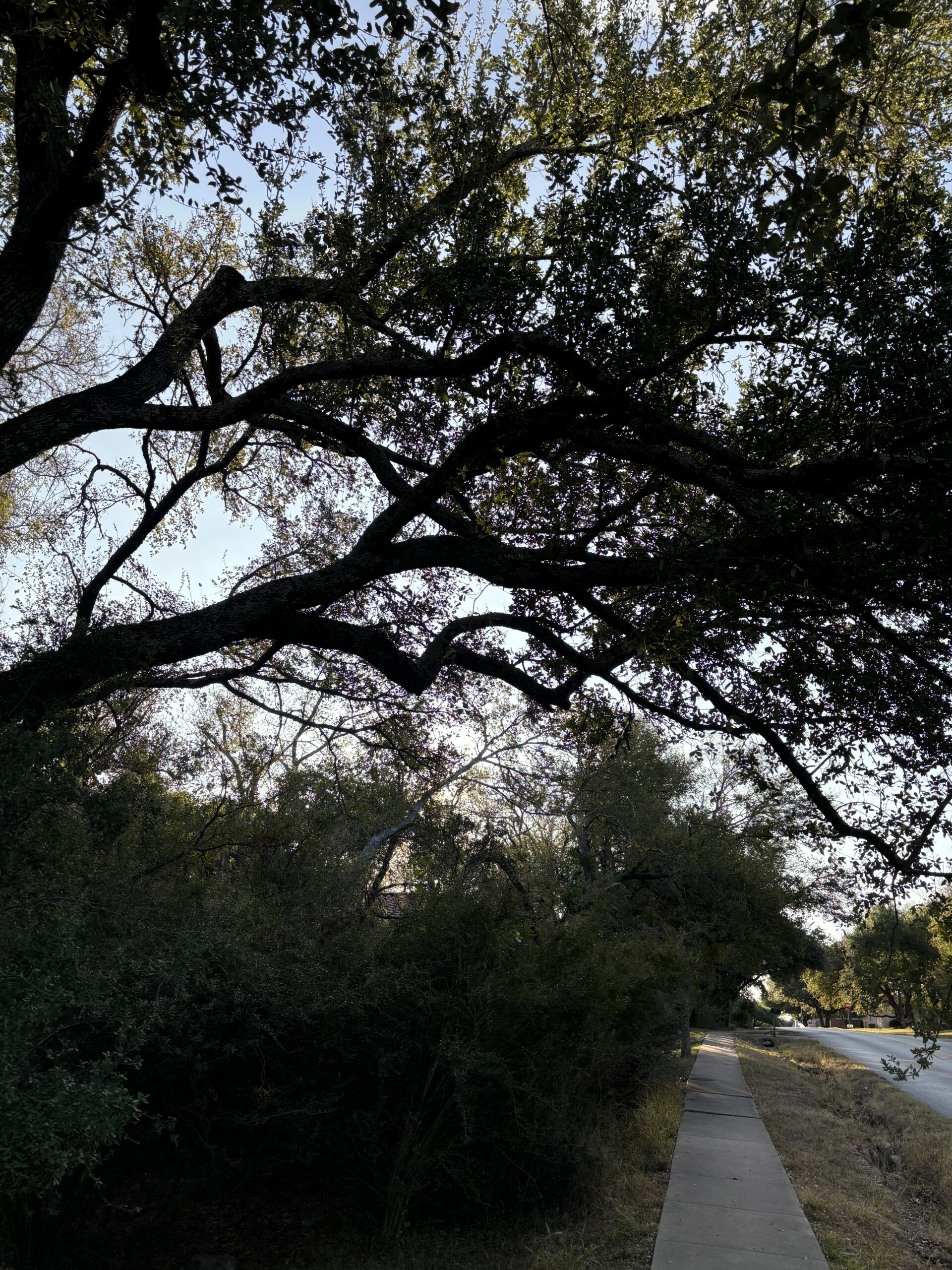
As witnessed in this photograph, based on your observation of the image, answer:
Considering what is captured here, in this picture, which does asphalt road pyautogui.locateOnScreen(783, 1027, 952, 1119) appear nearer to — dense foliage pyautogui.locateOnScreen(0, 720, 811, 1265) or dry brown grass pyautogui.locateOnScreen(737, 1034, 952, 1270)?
dry brown grass pyautogui.locateOnScreen(737, 1034, 952, 1270)

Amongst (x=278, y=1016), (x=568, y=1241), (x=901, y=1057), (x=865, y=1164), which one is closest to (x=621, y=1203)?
(x=568, y=1241)

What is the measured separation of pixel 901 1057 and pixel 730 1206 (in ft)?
67.3

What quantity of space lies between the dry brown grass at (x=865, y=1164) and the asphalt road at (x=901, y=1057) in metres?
0.56

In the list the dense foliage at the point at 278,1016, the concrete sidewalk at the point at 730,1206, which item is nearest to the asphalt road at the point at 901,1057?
the concrete sidewalk at the point at 730,1206

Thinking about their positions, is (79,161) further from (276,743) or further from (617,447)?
(276,743)

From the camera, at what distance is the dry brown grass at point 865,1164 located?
22.2ft

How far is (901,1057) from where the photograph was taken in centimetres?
2403

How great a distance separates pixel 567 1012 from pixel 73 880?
4.51 meters

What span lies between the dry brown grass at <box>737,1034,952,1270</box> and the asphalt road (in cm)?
56

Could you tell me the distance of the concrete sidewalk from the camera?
6043 mm

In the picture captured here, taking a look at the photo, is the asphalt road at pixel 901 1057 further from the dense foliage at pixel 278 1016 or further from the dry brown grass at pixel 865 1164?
the dense foliage at pixel 278 1016

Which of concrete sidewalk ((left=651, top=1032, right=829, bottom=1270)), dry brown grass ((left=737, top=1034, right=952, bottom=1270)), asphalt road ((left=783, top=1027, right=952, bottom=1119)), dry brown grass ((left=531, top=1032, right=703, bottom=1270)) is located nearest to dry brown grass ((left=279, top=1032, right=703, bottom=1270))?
dry brown grass ((left=531, top=1032, right=703, bottom=1270))

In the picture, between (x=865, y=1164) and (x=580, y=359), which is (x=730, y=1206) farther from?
(x=580, y=359)

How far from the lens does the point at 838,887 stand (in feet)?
27.0
